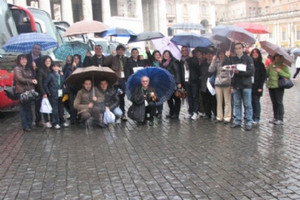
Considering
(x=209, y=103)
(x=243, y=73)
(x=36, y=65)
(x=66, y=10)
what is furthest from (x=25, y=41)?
(x=66, y=10)

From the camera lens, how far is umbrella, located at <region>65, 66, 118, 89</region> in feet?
26.5

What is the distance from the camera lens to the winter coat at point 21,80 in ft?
26.9

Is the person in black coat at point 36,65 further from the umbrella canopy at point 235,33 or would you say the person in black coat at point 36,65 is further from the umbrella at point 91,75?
the umbrella canopy at point 235,33

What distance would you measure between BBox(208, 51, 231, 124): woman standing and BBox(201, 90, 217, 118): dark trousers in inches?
17.5

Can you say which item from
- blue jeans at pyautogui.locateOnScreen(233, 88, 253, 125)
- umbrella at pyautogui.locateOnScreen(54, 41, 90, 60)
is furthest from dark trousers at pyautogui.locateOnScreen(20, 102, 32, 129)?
blue jeans at pyautogui.locateOnScreen(233, 88, 253, 125)

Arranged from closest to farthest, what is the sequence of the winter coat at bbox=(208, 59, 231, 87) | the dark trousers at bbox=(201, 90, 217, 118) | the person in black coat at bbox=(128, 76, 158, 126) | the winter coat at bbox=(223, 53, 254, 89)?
the winter coat at bbox=(223, 53, 254, 89) < the winter coat at bbox=(208, 59, 231, 87) < the person in black coat at bbox=(128, 76, 158, 126) < the dark trousers at bbox=(201, 90, 217, 118)

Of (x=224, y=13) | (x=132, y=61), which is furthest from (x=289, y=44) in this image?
(x=132, y=61)

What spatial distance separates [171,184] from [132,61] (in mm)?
4937

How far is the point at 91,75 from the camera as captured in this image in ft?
27.4

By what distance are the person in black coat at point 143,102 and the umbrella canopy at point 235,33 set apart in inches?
75.1

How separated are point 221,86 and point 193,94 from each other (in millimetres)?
1017

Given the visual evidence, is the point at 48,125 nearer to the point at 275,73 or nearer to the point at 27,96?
the point at 27,96

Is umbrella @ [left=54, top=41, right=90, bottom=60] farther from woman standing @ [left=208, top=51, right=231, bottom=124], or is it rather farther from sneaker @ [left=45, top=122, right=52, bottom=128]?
woman standing @ [left=208, top=51, right=231, bottom=124]

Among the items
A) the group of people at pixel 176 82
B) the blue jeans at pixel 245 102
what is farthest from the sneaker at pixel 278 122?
the blue jeans at pixel 245 102
